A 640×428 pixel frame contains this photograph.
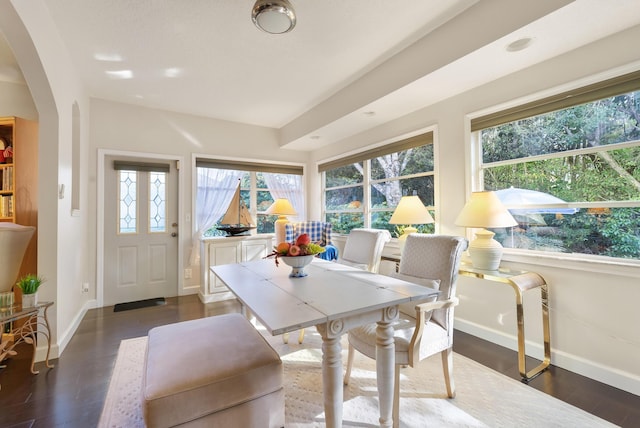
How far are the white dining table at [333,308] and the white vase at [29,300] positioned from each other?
1533mm

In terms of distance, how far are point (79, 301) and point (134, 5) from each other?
3085 millimetres

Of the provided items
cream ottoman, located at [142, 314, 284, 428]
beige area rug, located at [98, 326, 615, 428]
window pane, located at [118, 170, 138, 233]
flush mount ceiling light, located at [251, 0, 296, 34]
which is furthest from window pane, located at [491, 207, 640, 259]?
window pane, located at [118, 170, 138, 233]

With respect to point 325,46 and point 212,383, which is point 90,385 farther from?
point 325,46

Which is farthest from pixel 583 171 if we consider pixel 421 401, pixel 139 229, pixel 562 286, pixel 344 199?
pixel 139 229

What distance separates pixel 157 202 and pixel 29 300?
209cm

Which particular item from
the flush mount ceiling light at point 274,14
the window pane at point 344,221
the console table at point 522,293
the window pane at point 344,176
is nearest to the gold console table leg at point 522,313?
the console table at point 522,293

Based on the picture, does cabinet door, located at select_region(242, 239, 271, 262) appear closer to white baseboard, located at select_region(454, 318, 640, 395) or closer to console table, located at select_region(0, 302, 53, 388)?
console table, located at select_region(0, 302, 53, 388)

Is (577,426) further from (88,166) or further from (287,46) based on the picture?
(88,166)

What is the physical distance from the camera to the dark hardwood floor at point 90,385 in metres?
1.65

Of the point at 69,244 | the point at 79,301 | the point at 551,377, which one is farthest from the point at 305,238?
the point at 79,301

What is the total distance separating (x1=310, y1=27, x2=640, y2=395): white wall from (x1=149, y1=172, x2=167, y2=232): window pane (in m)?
3.68

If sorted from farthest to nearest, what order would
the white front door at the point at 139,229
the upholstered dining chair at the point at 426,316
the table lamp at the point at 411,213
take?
the white front door at the point at 139,229
the table lamp at the point at 411,213
the upholstered dining chair at the point at 426,316

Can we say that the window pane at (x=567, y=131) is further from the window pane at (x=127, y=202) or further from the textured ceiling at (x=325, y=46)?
the window pane at (x=127, y=202)

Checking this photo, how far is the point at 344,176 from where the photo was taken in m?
4.55
